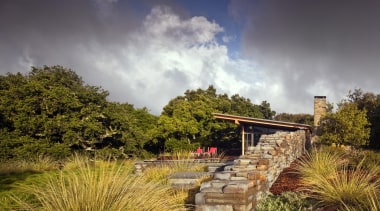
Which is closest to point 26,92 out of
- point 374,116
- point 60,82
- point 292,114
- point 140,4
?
point 60,82

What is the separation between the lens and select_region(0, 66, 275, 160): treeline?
49.1 ft

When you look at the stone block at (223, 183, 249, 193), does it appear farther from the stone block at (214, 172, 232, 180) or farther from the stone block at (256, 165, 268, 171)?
the stone block at (256, 165, 268, 171)

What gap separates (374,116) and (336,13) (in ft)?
36.6

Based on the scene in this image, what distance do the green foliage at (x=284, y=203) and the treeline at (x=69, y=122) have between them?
1169cm

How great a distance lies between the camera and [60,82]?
55.0 feet

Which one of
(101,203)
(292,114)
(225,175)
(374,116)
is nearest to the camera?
(101,203)

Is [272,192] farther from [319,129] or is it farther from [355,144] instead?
[319,129]

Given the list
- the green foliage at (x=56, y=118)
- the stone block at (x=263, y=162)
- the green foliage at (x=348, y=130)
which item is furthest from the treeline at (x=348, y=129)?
the stone block at (x=263, y=162)

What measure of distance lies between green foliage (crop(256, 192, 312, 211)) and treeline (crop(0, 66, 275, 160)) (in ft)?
38.4

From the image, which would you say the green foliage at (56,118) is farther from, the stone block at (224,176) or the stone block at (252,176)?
the stone block at (252,176)

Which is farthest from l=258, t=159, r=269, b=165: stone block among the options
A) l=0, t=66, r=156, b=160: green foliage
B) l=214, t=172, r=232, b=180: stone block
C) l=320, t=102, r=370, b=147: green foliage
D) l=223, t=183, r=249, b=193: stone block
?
l=320, t=102, r=370, b=147: green foliage

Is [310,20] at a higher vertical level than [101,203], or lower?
higher

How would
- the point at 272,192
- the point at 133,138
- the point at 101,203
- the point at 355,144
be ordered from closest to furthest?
the point at 101,203, the point at 272,192, the point at 355,144, the point at 133,138

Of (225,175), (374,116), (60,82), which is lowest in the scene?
(225,175)
